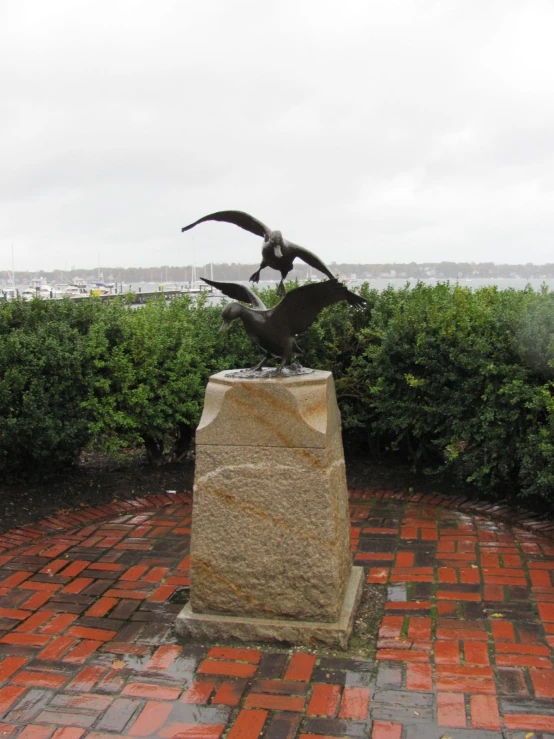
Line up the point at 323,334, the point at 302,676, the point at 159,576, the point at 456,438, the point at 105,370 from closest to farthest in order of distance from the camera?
the point at 302,676 < the point at 159,576 < the point at 456,438 < the point at 105,370 < the point at 323,334

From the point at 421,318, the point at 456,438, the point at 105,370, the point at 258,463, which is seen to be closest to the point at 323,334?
the point at 421,318

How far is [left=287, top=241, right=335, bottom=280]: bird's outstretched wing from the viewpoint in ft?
11.2

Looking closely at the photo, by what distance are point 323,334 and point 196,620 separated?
3400mm

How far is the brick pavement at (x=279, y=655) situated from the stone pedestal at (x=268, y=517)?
0.15 metres

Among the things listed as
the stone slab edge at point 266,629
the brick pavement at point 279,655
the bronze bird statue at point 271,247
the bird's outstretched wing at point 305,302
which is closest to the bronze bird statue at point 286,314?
the bird's outstretched wing at point 305,302

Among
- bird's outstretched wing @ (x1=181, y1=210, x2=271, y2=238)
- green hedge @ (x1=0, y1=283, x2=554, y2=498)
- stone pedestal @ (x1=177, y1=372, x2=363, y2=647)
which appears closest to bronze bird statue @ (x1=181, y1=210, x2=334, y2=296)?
bird's outstretched wing @ (x1=181, y1=210, x2=271, y2=238)

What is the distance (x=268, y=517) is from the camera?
3.24 m

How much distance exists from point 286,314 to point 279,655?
167cm

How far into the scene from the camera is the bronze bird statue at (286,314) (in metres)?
3.29

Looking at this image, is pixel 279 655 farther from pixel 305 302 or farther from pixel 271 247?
pixel 271 247

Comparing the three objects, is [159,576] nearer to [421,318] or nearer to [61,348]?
[61,348]

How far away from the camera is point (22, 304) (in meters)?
5.89

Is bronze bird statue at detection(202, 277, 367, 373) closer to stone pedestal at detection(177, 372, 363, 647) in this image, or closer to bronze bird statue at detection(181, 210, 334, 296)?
bronze bird statue at detection(181, 210, 334, 296)

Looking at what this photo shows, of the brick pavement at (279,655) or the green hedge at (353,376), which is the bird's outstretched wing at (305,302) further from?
the green hedge at (353,376)
